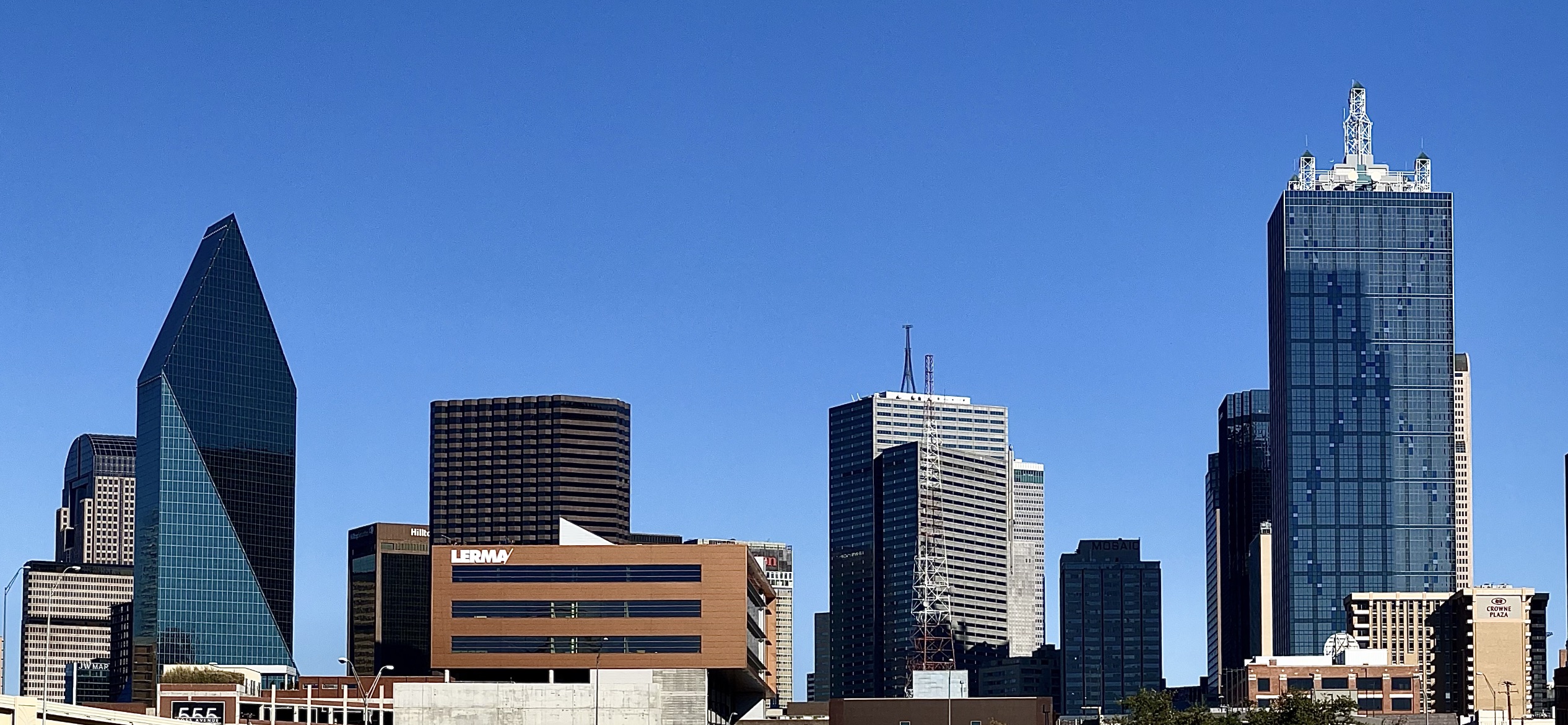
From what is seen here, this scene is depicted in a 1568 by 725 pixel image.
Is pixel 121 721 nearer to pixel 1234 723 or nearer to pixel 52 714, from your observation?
pixel 52 714

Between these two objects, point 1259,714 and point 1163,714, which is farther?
point 1259,714

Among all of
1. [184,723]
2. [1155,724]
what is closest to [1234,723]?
[1155,724]

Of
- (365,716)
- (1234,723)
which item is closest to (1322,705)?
(1234,723)

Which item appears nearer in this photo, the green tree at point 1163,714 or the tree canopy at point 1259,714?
the tree canopy at point 1259,714

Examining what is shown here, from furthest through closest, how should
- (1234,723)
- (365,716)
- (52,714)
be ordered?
1. (365,716)
2. (1234,723)
3. (52,714)

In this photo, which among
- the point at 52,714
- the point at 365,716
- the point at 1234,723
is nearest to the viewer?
the point at 52,714

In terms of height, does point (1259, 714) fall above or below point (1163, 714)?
below

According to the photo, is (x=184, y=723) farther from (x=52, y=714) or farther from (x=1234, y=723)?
(x=1234, y=723)

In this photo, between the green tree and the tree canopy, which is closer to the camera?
the tree canopy

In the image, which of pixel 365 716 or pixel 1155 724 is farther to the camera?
pixel 365 716

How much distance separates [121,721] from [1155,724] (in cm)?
6623

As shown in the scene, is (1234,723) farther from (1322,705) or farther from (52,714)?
(52,714)

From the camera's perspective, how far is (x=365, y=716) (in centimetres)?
18138

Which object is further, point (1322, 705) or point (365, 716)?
point (365, 716)
